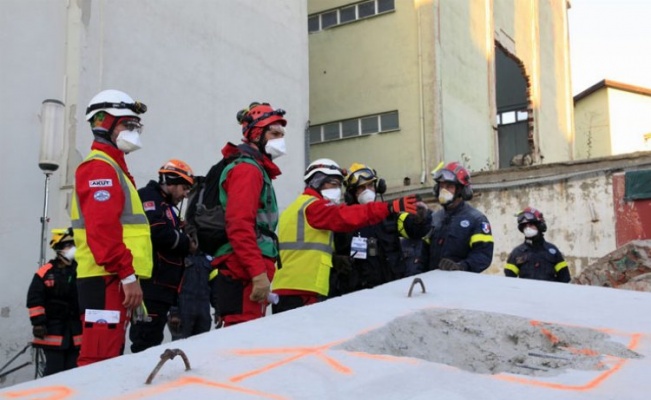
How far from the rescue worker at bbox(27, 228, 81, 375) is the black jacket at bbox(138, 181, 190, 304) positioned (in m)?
1.05

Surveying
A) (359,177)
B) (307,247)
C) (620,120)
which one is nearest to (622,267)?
(359,177)

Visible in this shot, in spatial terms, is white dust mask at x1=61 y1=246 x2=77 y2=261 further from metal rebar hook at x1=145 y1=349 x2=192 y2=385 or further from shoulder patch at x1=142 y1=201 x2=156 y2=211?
metal rebar hook at x1=145 y1=349 x2=192 y2=385

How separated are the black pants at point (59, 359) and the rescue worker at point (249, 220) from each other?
7.48 ft

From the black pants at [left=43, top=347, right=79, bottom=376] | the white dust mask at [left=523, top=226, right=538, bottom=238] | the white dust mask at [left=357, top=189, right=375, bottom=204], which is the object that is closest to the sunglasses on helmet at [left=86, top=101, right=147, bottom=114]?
the white dust mask at [left=357, top=189, right=375, bottom=204]

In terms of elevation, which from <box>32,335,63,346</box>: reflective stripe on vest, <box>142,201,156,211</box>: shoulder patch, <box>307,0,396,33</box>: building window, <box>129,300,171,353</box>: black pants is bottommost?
<box>32,335,63,346</box>: reflective stripe on vest

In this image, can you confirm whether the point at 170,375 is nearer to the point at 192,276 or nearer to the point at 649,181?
the point at 192,276

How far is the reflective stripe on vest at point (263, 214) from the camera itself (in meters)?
3.72

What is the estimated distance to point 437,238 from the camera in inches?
208

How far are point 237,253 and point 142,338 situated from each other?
4.35 ft

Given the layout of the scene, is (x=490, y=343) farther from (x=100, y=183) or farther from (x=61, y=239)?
(x=61, y=239)

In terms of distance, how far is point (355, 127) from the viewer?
1620cm

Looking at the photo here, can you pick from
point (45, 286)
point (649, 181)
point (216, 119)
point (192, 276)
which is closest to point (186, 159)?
point (216, 119)

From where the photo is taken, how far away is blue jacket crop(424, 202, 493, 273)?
4.93m

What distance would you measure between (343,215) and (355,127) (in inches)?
486
